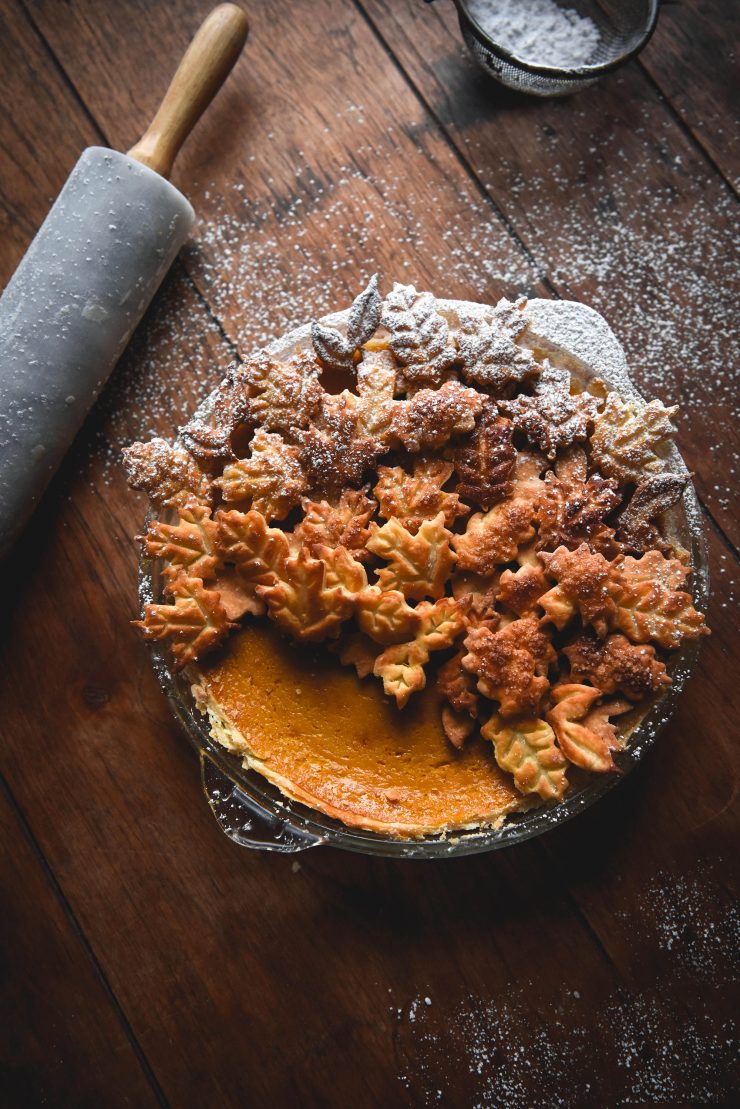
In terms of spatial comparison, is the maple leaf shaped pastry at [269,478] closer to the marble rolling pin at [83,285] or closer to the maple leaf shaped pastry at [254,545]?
the maple leaf shaped pastry at [254,545]

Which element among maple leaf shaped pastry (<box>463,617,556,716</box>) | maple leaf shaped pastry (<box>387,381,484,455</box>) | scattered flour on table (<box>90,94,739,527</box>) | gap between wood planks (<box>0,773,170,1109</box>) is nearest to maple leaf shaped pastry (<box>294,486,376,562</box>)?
maple leaf shaped pastry (<box>387,381,484,455</box>)

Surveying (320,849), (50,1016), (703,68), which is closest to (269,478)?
(320,849)

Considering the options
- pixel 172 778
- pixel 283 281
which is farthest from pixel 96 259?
pixel 172 778

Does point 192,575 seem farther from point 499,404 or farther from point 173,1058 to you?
point 173,1058

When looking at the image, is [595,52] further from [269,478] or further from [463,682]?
[463,682]

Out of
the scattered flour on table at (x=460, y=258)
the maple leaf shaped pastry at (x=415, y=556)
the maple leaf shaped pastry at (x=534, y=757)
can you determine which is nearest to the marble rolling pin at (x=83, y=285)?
the scattered flour on table at (x=460, y=258)
